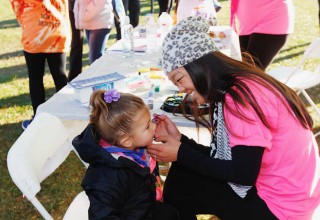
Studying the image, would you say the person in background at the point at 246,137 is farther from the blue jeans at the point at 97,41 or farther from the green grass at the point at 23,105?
the blue jeans at the point at 97,41

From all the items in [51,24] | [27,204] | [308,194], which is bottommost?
[27,204]

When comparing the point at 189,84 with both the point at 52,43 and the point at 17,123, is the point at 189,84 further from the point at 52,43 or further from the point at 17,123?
the point at 17,123

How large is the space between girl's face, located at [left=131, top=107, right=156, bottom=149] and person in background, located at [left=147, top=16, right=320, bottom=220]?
0.06 metres

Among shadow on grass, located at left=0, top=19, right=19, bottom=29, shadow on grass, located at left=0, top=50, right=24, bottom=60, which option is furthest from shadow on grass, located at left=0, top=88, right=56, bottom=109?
shadow on grass, located at left=0, top=19, right=19, bottom=29

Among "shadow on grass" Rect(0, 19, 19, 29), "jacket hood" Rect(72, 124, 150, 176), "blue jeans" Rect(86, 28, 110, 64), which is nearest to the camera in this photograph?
"jacket hood" Rect(72, 124, 150, 176)

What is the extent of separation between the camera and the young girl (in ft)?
4.41

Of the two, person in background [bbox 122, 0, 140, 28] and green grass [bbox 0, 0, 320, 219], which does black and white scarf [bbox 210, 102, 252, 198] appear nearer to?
green grass [bbox 0, 0, 320, 219]

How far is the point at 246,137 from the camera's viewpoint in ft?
4.04

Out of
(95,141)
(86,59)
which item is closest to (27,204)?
(95,141)

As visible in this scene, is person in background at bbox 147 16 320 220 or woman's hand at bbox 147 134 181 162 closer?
person in background at bbox 147 16 320 220

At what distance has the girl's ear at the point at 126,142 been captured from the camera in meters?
1.44

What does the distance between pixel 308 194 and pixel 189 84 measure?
1.97 ft

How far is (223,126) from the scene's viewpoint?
4.48 ft

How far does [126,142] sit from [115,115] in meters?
0.12
